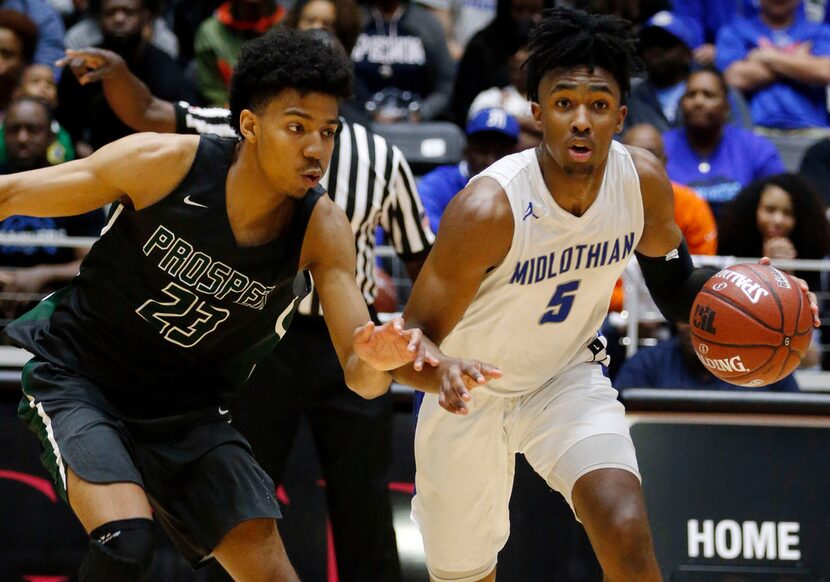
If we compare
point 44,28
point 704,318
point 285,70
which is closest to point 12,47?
point 44,28

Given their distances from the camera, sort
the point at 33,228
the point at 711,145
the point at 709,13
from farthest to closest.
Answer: the point at 709,13 → the point at 711,145 → the point at 33,228

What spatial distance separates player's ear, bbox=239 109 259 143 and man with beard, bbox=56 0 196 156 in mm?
3527

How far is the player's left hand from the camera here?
10.6 ft

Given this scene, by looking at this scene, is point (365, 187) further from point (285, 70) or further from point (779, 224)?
point (779, 224)

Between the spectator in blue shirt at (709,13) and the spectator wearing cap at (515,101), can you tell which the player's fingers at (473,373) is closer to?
the spectator wearing cap at (515,101)

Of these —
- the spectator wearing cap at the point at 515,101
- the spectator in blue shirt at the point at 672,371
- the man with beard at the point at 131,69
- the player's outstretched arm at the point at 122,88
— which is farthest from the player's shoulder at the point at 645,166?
the man with beard at the point at 131,69

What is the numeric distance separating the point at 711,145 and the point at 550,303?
330 centimetres

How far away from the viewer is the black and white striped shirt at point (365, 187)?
15.8 ft

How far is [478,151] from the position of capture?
20.5 feet

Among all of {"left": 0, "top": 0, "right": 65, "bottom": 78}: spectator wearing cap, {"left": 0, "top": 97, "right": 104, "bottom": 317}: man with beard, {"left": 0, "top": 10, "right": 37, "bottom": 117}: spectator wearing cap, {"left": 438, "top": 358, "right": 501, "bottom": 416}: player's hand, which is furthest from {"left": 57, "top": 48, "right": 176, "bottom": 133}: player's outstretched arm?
{"left": 0, "top": 0, "right": 65, "bottom": 78}: spectator wearing cap

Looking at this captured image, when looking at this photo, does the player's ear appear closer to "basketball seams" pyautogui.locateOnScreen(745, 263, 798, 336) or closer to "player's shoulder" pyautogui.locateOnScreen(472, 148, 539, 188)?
"player's shoulder" pyautogui.locateOnScreen(472, 148, 539, 188)

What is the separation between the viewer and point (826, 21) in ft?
29.2

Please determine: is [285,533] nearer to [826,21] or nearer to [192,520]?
[192,520]

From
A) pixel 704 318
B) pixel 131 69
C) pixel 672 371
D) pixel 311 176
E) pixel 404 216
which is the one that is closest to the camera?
pixel 311 176
